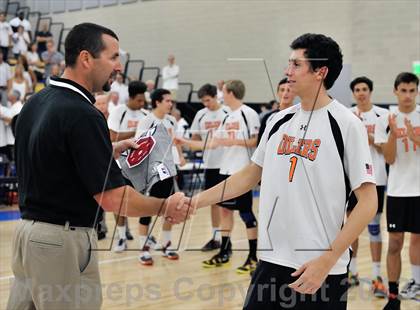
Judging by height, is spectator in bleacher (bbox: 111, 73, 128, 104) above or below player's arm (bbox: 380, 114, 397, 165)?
above

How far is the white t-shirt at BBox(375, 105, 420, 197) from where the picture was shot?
4621mm

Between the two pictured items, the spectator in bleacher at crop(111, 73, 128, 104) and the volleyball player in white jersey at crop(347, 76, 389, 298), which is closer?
the volleyball player in white jersey at crop(347, 76, 389, 298)

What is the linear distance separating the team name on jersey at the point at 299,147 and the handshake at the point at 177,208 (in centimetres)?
49

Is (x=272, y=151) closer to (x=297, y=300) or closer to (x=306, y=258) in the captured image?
(x=306, y=258)

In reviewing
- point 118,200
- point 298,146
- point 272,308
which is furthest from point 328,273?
point 118,200

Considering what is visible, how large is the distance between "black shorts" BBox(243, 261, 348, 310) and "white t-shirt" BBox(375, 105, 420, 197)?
241 cm

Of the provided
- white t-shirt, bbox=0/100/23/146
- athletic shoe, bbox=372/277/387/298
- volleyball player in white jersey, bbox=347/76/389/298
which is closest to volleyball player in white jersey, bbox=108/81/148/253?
volleyball player in white jersey, bbox=347/76/389/298

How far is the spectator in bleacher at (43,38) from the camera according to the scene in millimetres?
14512

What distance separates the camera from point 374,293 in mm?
5066

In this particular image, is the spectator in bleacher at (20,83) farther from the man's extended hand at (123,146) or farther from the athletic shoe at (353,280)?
the man's extended hand at (123,146)

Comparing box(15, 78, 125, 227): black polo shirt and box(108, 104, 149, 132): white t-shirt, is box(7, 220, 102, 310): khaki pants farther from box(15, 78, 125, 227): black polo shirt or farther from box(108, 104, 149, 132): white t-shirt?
box(108, 104, 149, 132): white t-shirt

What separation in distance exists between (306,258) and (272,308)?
0.29 metres

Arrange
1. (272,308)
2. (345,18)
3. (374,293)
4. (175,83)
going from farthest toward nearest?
(175,83) → (345,18) → (374,293) → (272,308)

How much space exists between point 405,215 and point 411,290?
849 mm
